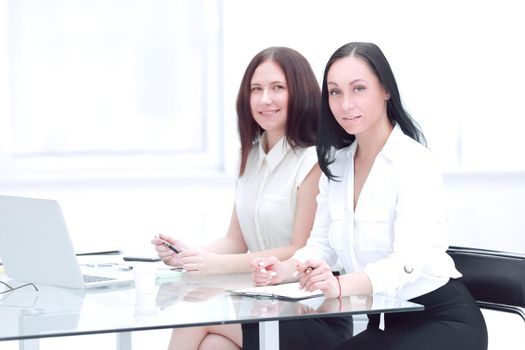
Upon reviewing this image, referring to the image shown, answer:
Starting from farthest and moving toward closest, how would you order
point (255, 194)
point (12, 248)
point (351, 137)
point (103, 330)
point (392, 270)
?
point (255, 194) → point (351, 137) → point (12, 248) → point (392, 270) → point (103, 330)

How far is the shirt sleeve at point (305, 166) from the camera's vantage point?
3.04 metres

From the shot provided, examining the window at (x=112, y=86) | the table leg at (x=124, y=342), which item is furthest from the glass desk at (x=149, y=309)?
the window at (x=112, y=86)

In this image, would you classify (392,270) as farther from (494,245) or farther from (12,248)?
(494,245)

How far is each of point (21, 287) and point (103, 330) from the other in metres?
0.66

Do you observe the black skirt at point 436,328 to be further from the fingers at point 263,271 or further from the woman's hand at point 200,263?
the woman's hand at point 200,263

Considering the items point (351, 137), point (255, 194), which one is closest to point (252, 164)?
point (255, 194)

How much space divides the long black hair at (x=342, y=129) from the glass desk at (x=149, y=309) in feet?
1.96

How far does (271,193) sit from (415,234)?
79 centimetres

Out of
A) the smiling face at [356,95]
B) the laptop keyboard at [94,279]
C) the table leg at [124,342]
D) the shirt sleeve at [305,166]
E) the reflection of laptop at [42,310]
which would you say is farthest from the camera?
the shirt sleeve at [305,166]

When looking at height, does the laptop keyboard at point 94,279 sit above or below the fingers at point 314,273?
below

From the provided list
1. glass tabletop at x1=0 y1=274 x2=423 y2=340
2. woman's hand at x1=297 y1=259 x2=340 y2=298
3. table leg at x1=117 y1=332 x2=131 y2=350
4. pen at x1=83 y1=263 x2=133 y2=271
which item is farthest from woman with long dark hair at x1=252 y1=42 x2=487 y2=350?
table leg at x1=117 y1=332 x2=131 y2=350

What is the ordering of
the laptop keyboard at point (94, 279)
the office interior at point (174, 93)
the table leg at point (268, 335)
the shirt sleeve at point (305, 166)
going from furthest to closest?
1. the office interior at point (174, 93)
2. the shirt sleeve at point (305, 166)
3. the laptop keyboard at point (94, 279)
4. the table leg at point (268, 335)

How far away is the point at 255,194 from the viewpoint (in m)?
3.16

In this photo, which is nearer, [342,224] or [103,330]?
[103,330]
